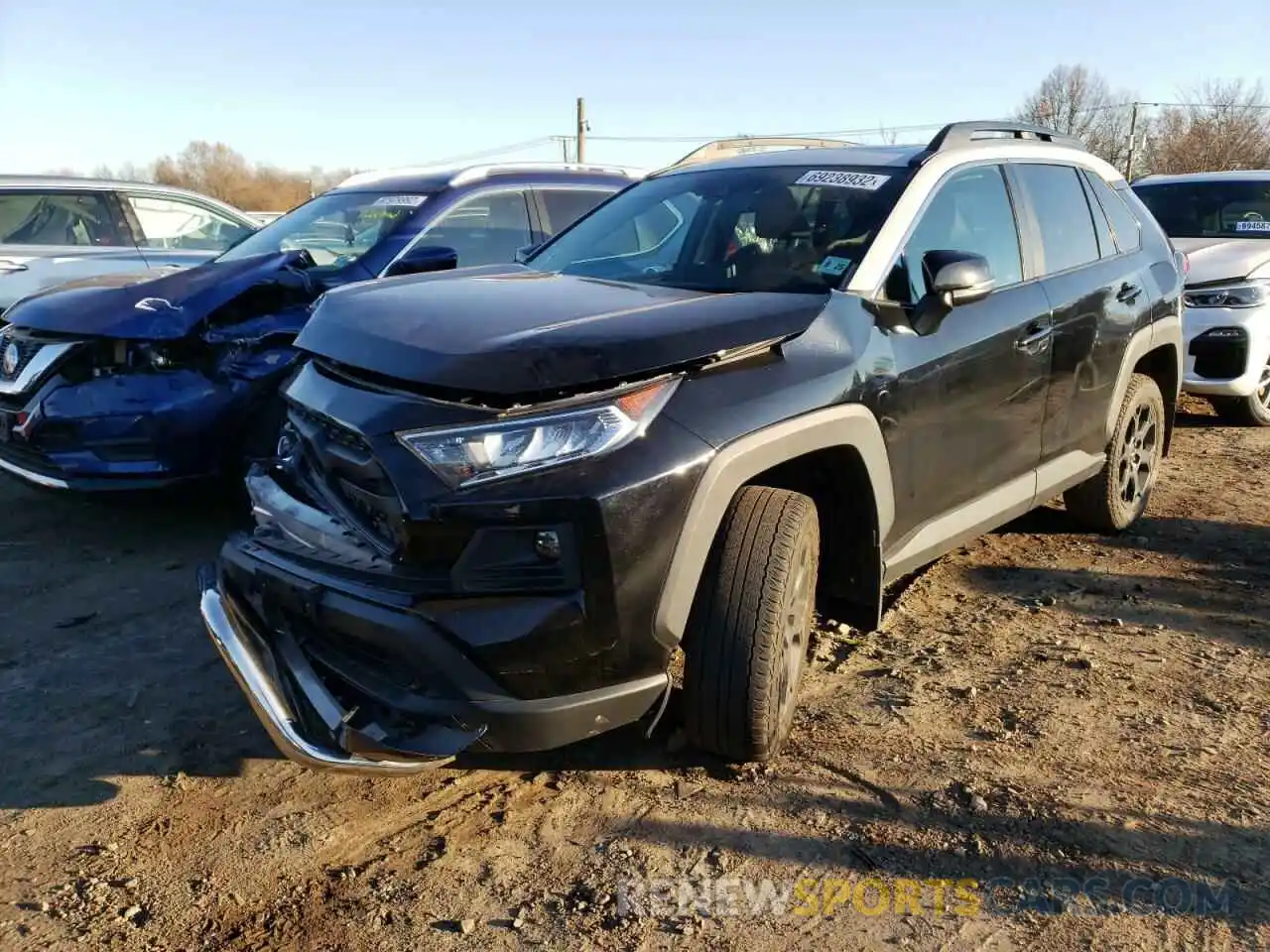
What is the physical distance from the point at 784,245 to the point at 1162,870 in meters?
2.13

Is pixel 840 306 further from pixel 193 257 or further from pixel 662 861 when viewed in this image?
pixel 193 257

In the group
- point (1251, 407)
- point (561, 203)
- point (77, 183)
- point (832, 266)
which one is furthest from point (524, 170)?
point (1251, 407)

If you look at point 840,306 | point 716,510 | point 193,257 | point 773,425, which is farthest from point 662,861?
point 193,257

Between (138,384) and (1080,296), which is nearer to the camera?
(1080,296)

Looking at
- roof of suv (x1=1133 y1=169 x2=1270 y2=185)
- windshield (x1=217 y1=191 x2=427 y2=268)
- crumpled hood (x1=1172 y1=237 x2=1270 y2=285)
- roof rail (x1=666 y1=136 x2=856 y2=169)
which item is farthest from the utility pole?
windshield (x1=217 y1=191 x2=427 y2=268)

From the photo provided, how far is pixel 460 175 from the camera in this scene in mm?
5707

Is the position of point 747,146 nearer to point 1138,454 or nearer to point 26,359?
point 1138,454

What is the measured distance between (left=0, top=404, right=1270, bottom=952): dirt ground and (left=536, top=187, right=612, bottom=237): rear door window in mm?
3156

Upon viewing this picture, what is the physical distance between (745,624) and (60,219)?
7.50 m

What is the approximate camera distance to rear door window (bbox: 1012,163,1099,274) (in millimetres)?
Result: 4066

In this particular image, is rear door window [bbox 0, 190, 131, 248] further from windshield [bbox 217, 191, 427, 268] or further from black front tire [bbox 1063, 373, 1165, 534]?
black front tire [bbox 1063, 373, 1165, 534]

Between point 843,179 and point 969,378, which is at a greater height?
point 843,179

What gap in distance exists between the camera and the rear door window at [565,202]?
6004 mm

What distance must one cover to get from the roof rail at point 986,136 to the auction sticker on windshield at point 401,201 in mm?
2878
